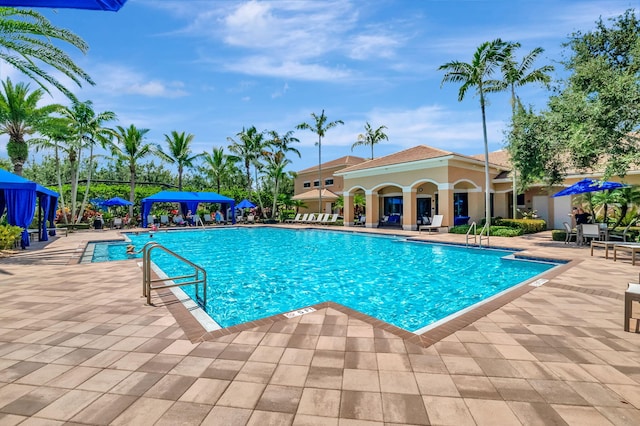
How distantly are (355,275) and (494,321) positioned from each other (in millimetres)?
4728

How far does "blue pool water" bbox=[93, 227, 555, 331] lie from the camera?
6152 mm

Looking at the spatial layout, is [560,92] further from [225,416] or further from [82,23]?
[82,23]

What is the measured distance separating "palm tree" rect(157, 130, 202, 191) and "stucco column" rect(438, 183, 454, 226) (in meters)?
22.7

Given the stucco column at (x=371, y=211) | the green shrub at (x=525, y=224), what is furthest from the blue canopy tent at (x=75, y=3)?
the stucco column at (x=371, y=211)

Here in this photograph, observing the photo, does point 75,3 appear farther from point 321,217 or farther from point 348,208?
point 321,217

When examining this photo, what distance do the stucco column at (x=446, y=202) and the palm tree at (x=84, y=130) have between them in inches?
982

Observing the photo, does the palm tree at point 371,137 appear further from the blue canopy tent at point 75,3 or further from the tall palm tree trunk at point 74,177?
the blue canopy tent at point 75,3

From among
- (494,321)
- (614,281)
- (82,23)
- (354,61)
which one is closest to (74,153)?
(82,23)

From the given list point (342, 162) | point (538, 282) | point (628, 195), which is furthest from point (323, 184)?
point (538, 282)

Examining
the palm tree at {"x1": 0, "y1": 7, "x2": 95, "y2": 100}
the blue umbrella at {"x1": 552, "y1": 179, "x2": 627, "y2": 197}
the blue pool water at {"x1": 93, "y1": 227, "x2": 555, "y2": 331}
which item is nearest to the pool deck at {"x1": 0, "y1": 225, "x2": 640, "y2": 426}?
the blue pool water at {"x1": 93, "y1": 227, "x2": 555, "y2": 331}

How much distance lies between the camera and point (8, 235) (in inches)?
432

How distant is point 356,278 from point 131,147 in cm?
2503

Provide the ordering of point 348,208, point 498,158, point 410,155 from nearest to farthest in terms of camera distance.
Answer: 1. point 410,155
2. point 348,208
3. point 498,158

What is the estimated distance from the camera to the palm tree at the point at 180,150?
28.8 meters
